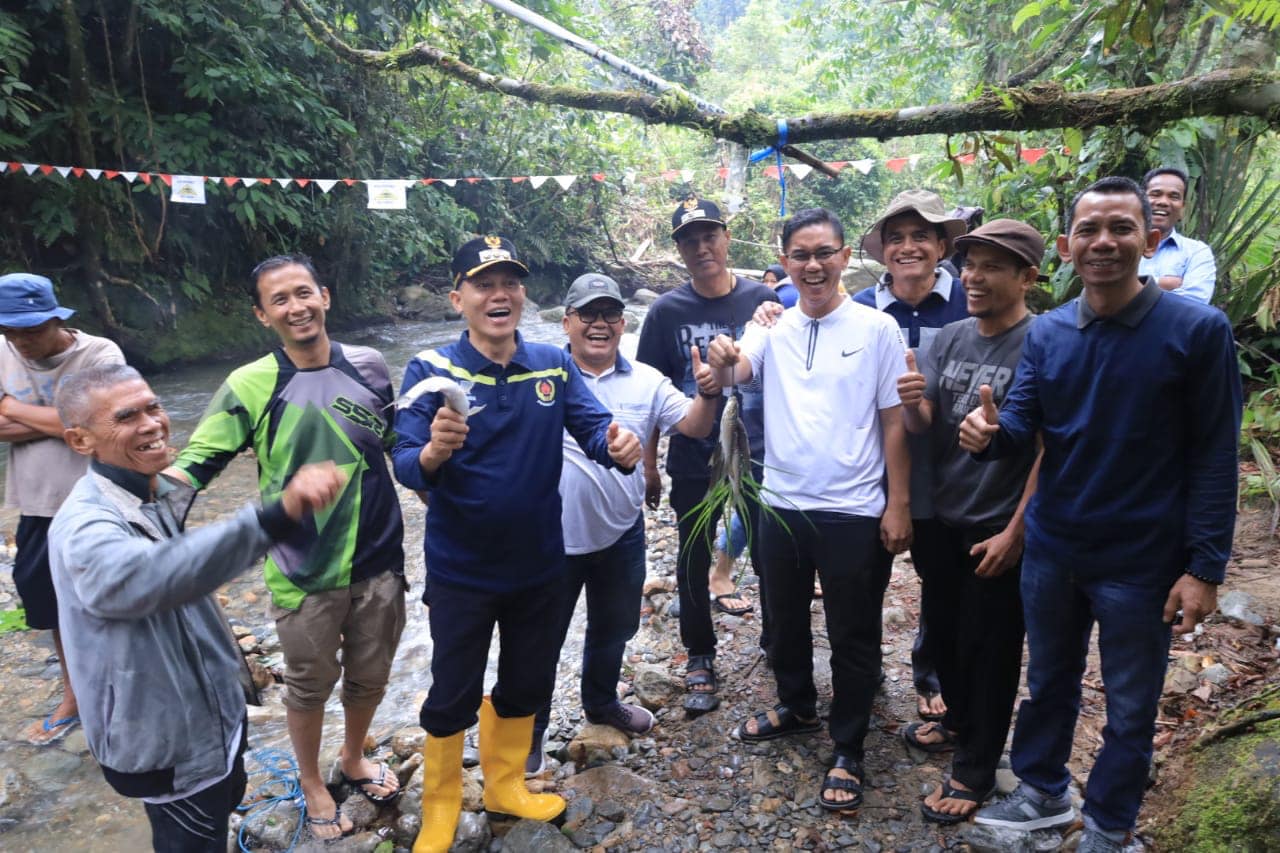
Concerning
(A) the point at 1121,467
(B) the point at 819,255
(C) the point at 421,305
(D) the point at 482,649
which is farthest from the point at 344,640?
(C) the point at 421,305

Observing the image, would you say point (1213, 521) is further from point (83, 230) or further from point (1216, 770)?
point (83, 230)

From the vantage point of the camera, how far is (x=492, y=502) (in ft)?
→ 8.50

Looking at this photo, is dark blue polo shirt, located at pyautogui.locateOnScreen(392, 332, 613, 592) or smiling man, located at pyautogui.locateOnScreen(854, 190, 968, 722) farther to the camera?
smiling man, located at pyautogui.locateOnScreen(854, 190, 968, 722)

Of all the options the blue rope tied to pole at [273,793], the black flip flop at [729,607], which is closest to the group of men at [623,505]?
the blue rope tied to pole at [273,793]

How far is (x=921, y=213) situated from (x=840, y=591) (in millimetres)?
1564

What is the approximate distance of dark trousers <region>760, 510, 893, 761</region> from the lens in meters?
2.84

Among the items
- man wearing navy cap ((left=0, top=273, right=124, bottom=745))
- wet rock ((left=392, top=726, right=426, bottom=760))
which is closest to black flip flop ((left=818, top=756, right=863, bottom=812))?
wet rock ((left=392, top=726, right=426, bottom=760))

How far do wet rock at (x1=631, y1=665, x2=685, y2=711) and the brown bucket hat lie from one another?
2.23 metres

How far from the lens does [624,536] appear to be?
10.6 feet

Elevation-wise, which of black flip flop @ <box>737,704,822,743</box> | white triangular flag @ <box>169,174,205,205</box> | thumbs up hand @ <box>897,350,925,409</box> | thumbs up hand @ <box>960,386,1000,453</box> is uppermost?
white triangular flag @ <box>169,174,205,205</box>

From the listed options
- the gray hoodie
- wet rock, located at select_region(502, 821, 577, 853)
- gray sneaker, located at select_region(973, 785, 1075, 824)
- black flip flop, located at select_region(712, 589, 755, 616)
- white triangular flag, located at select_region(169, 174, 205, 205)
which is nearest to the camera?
the gray hoodie

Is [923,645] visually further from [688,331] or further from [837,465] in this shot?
[688,331]

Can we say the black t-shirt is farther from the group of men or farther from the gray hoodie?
the gray hoodie

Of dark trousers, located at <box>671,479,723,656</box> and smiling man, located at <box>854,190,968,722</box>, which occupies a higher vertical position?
Result: smiling man, located at <box>854,190,968,722</box>
